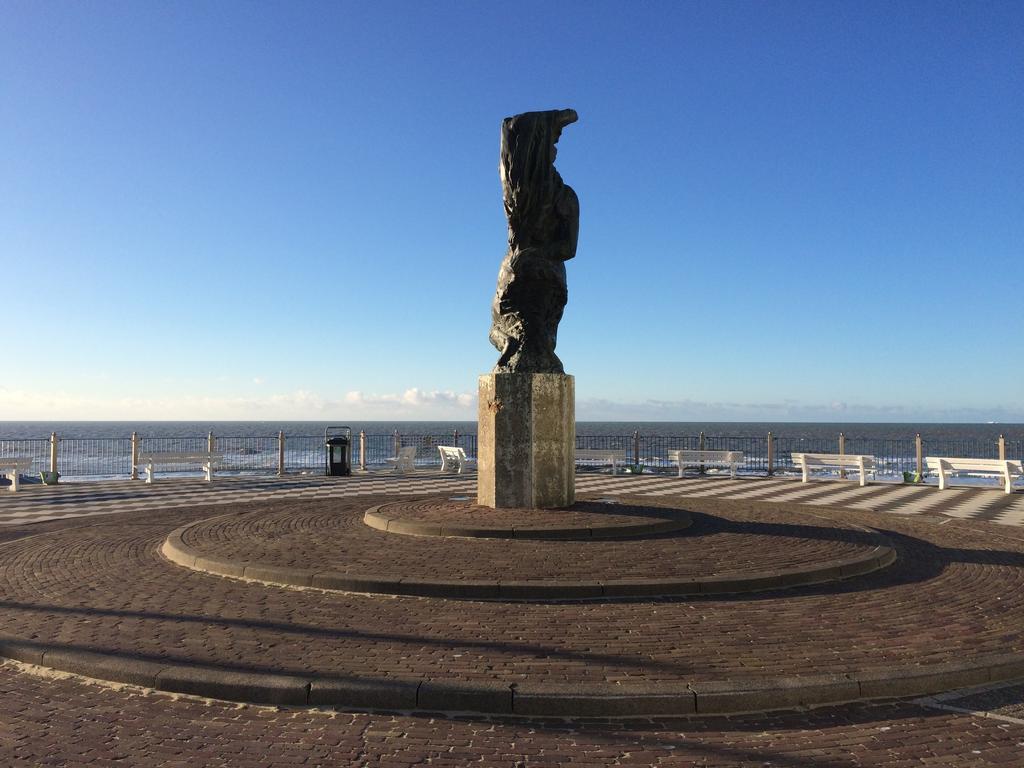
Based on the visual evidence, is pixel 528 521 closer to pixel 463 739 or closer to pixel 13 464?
pixel 463 739

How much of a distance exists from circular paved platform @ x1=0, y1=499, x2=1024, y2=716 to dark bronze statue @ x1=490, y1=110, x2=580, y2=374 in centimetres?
440

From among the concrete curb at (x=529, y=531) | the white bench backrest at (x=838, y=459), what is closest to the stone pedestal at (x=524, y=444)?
the concrete curb at (x=529, y=531)

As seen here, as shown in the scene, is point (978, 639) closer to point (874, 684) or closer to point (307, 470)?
point (874, 684)

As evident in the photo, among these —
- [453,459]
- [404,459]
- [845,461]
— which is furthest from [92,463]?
[845,461]

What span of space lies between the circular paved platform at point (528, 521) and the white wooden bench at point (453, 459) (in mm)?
11877

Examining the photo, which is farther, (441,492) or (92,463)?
(92,463)

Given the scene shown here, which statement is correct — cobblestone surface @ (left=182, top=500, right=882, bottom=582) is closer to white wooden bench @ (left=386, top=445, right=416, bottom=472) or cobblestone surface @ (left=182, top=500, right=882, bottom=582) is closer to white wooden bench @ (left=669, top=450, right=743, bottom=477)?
white wooden bench @ (left=669, top=450, right=743, bottom=477)

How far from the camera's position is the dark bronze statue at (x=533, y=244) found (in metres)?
11.0

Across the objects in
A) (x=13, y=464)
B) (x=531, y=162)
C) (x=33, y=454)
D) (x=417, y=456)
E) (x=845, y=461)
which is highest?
(x=531, y=162)

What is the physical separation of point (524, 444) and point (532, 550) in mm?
2590

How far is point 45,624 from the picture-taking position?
19.1 ft

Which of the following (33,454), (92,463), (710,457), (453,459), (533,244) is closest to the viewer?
(533,244)

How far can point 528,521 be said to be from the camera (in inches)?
369

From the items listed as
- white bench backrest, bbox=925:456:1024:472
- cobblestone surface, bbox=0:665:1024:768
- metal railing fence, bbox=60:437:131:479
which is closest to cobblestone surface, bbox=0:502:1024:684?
cobblestone surface, bbox=0:665:1024:768
